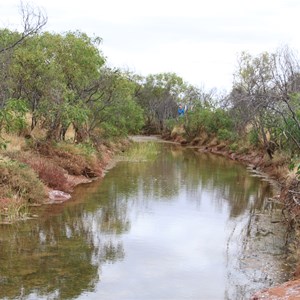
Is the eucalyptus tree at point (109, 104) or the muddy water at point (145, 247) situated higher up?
the eucalyptus tree at point (109, 104)

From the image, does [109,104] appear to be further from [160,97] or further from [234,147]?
[160,97]

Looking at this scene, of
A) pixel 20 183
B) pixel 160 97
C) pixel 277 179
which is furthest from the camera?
pixel 160 97

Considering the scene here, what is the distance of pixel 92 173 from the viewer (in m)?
25.8

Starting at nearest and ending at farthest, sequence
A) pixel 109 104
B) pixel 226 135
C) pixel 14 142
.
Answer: pixel 14 142 < pixel 109 104 < pixel 226 135

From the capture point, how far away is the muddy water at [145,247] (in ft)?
34.9

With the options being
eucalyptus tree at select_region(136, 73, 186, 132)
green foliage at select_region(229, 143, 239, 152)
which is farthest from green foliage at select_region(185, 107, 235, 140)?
eucalyptus tree at select_region(136, 73, 186, 132)

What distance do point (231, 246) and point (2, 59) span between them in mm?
11701

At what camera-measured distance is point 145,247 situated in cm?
1366

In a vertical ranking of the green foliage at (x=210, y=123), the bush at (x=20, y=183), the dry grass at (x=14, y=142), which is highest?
the green foliage at (x=210, y=123)

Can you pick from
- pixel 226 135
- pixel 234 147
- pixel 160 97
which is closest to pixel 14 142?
pixel 234 147

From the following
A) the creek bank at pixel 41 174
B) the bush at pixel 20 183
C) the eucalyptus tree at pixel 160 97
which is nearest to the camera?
the creek bank at pixel 41 174

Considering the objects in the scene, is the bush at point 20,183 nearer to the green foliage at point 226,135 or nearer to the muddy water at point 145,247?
the muddy water at point 145,247

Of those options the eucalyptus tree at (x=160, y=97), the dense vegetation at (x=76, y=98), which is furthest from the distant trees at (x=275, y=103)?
the eucalyptus tree at (x=160, y=97)

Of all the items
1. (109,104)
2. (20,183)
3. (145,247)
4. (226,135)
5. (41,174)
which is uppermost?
(109,104)
